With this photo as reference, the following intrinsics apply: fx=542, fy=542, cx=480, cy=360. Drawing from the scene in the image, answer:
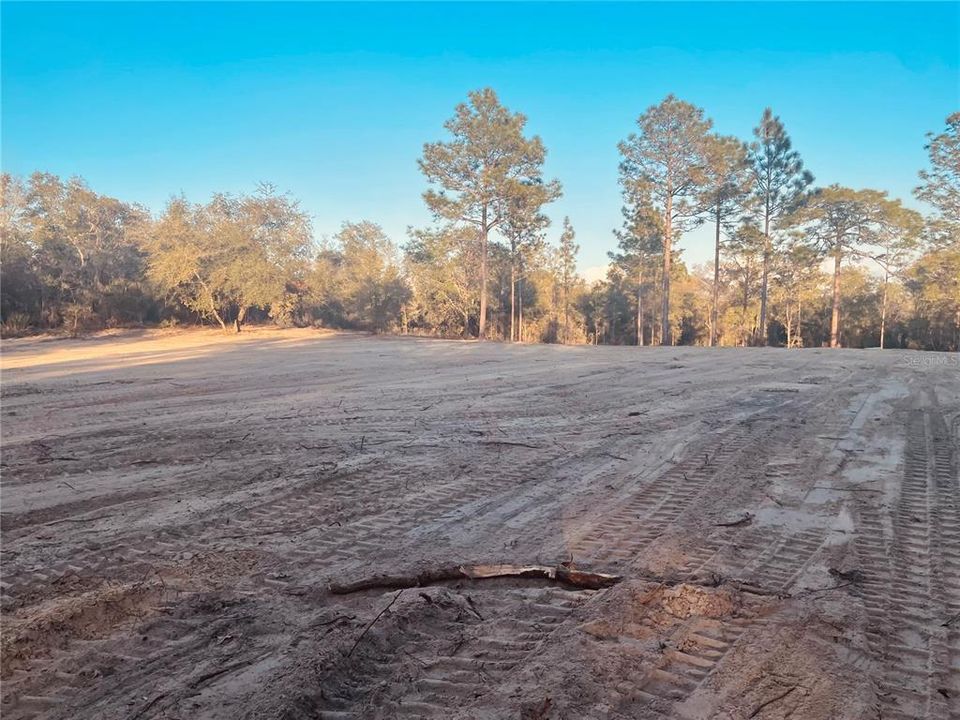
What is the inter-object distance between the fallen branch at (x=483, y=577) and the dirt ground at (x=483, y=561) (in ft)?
0.23

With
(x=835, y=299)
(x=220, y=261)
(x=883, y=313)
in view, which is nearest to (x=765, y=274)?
(x=835, y=299)

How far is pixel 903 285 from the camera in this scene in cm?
2991

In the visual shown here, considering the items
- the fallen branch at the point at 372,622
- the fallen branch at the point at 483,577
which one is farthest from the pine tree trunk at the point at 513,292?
the fallen branch at the point at 372,622

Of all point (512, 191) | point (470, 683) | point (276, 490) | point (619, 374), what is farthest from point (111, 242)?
point (470, 683)

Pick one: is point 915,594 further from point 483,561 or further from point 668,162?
point 668,162

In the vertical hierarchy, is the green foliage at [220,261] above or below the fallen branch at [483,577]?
above

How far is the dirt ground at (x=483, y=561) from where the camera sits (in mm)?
1978

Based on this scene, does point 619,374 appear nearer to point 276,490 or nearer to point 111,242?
point 276,490

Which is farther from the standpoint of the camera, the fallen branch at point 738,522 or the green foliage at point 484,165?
the green foliage at point 484,165

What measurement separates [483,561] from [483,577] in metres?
0.17

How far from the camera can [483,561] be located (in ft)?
9.70

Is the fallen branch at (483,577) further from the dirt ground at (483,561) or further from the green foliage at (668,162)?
the green foliage at (668,162)

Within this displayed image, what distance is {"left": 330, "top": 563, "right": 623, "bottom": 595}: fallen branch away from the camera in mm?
2695

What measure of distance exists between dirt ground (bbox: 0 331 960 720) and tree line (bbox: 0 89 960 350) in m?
23.6
